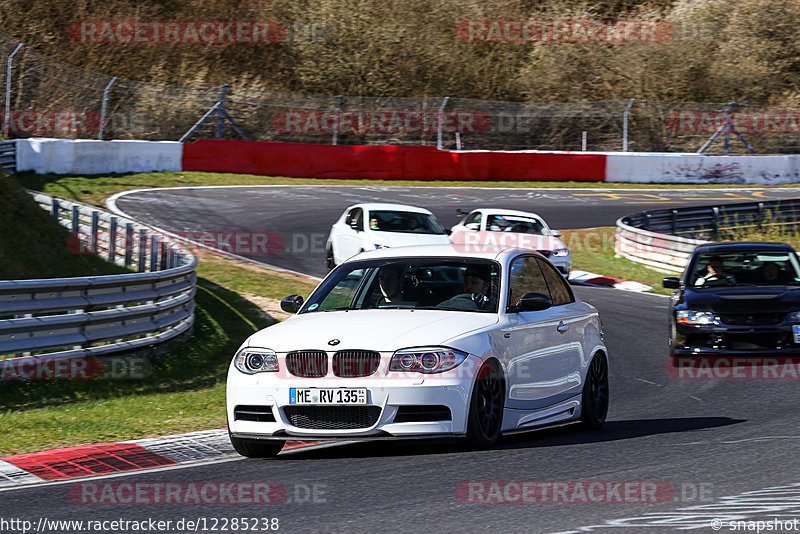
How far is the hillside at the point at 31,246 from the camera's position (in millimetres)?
15992

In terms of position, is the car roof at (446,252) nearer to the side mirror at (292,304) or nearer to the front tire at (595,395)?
the side mirror at (292,304)

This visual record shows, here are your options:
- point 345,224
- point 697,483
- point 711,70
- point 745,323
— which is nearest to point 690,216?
point 345,224

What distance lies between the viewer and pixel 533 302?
8.38 metres

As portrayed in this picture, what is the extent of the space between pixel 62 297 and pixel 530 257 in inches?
198

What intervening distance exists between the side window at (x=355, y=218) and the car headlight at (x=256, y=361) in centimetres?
1253

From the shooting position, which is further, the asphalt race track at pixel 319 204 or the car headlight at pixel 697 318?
the asphalt race track at pixel 319 204

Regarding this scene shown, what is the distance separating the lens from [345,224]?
21.1m
